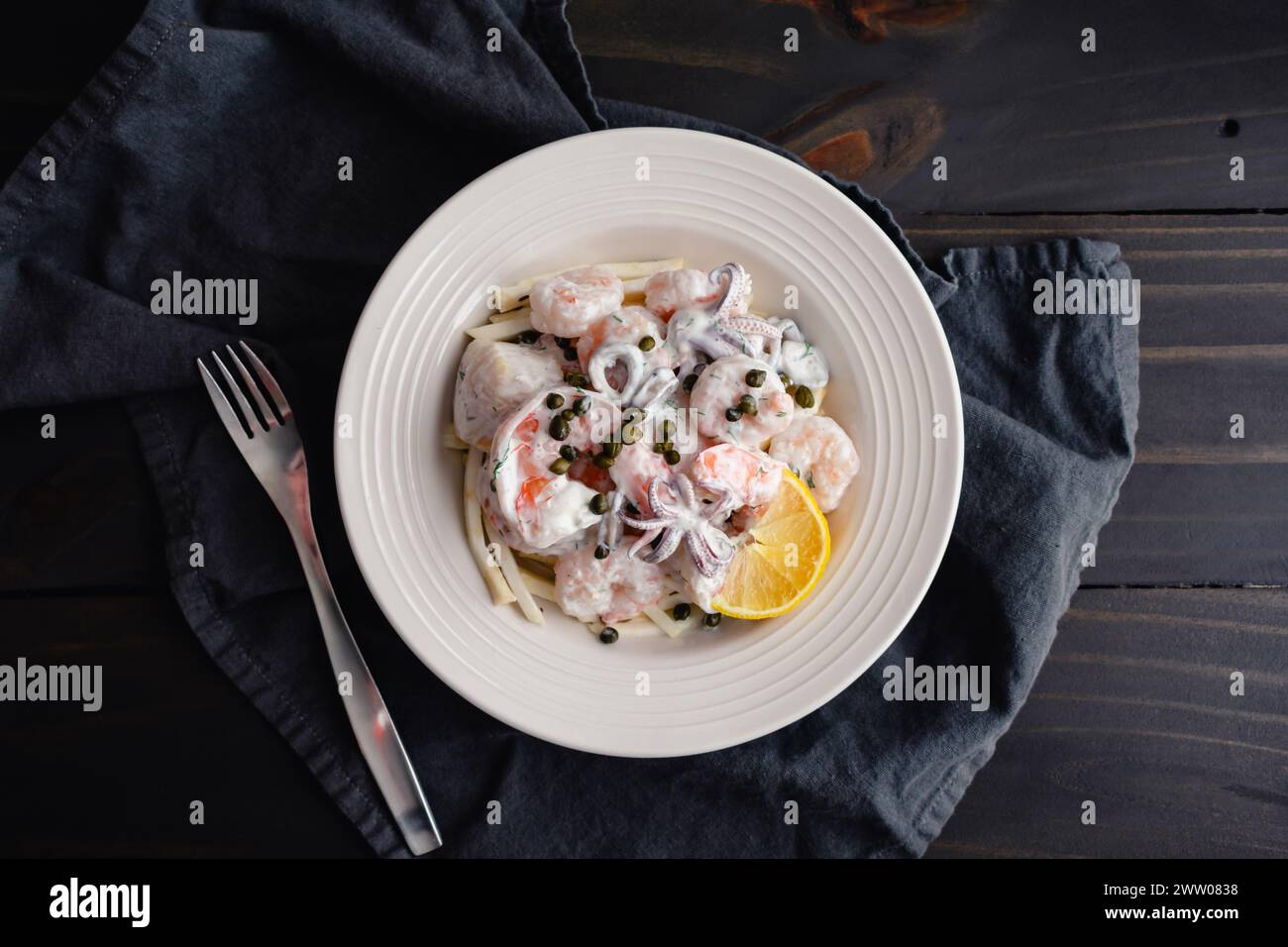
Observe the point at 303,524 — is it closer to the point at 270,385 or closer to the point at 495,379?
the point at 270,385

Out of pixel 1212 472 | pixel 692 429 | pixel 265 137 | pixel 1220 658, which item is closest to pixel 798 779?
pixel 692 429

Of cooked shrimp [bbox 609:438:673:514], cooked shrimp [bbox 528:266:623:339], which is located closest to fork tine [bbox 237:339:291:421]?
cooked shrimp [bbox 528:266:623:339]

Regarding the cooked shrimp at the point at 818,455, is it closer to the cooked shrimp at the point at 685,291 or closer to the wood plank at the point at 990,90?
the cooked shrimp at the point at 685,291

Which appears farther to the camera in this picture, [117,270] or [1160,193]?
[1160,193]

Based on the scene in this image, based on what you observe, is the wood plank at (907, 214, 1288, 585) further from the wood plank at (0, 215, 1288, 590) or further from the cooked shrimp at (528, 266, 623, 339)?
the cooked shrimp at (528, 266, 623, 339)

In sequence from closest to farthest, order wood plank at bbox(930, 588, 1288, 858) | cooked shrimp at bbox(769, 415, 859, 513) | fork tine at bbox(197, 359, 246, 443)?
1. cooked shrimp at bbox(769, 415, 859, 513)
2. fork tine at bbox(197, 359, 246, 443)
3. wood plank at bbox(930, 588, 1288, 858)

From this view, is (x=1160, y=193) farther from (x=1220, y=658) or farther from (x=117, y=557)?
(x=117, y=557)
